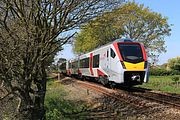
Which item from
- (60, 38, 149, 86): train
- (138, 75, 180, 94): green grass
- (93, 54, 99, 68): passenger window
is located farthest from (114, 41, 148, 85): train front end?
(93, 54, 99, 68): passenger window

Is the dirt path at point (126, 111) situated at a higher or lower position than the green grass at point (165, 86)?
lower

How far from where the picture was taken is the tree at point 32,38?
1183 centimetres

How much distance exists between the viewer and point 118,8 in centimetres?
1485

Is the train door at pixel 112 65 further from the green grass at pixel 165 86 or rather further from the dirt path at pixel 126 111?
the green grass at pixel 165 86

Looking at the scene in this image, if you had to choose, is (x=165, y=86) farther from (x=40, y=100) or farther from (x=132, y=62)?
(x=40, y=100)

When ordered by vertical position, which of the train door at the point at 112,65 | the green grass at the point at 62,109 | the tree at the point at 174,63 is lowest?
the green grass at the point at 62,109

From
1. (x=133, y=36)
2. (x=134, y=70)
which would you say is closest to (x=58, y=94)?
(x=134, y=70)

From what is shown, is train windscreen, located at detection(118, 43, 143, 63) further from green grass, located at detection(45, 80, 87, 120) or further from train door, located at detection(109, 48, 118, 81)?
green grass, located at detection(45, 80, 87, 120)

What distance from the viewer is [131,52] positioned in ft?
68.6

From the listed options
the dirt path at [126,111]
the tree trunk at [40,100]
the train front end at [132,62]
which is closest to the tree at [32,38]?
the tree trunk at [40,100]

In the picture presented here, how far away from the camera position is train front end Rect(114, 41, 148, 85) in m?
20.3

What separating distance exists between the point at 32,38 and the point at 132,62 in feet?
31.1

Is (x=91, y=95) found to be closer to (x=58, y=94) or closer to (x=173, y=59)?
(x=58, y=94)

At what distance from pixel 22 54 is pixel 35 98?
2.72 meters
